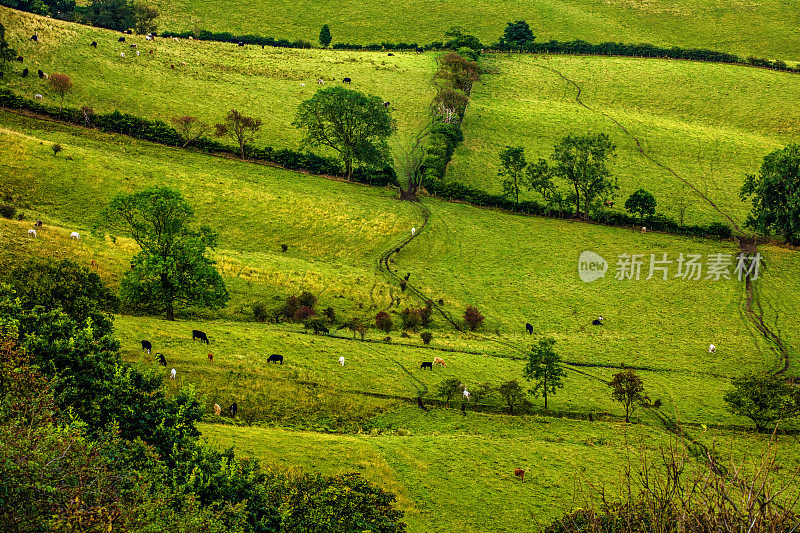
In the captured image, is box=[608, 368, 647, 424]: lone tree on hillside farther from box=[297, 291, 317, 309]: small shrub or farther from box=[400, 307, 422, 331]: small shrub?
box=[297, 291, 317, 309]: small shrub

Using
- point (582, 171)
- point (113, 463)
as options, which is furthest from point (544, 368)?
point (582, 171)

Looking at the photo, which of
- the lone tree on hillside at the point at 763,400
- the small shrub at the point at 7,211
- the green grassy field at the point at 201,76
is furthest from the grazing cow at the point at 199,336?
the green grassy field at the point at 201,76

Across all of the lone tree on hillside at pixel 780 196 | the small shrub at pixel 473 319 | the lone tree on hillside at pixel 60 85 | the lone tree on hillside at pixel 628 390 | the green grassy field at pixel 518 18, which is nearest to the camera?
the lone tree on hillside at pixel 628 390

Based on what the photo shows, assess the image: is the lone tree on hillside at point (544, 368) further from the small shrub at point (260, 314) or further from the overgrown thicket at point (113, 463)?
the small shrub at point (260, 314)

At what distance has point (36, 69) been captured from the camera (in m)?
87.8

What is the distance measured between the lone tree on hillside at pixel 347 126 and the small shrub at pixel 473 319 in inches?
1231

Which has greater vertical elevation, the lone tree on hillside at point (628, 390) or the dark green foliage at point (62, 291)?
the dark green foliage at point (62, 291)

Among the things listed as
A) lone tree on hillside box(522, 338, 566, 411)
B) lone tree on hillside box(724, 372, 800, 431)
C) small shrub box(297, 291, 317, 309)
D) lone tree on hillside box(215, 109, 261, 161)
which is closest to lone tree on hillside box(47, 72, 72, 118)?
lone tree on hillside box(215, 109, 261, 161)

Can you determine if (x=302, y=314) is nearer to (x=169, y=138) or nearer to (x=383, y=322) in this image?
(x=383, y=322)

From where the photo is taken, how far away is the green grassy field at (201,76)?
89.6 meters

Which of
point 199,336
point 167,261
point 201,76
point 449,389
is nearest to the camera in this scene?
point 449,389

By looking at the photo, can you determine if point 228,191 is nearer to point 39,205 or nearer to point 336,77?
point 39,205

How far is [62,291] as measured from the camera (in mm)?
38219

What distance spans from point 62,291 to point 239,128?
2017 inches
